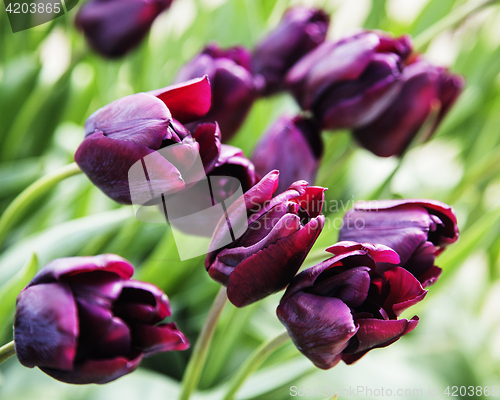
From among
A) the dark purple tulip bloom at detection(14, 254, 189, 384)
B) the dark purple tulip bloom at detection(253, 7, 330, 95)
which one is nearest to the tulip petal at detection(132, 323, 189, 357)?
the dark purple tulip bloom at detection(14, 254, 189, 384)

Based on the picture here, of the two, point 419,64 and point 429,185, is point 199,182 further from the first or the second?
point 429,185

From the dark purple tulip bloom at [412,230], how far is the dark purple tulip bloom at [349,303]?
25 mm

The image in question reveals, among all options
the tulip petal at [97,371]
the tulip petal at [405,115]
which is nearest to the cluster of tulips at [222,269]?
the tulip petal at [97,371]

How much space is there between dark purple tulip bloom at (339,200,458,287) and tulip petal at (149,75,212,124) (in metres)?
0.09

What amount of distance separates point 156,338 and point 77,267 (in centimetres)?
4

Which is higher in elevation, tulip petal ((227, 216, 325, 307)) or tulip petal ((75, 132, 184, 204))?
tulip petal ((75, 132, 184, 204))

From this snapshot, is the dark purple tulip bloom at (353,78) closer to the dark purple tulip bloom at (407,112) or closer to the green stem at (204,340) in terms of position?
the dark purple tulip bloom at (407,112)

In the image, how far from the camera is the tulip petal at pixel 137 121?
18 centimetres

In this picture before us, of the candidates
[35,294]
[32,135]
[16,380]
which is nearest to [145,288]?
[35,294]

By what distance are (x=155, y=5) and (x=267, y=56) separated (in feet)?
0.32

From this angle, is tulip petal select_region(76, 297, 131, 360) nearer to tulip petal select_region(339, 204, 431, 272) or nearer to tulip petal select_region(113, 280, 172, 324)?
tulip petal select_region(113, 280, 172, 324)

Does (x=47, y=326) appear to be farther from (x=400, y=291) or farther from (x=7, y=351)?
(x=400, y=291)

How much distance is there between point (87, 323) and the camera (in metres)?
0.17

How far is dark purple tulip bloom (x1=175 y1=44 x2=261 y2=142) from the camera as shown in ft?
0.92
